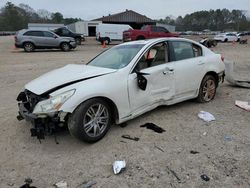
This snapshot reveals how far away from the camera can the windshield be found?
4559 millimetres

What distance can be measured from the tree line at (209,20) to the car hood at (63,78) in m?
119

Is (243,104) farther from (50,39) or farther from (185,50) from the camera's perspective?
(50,39)

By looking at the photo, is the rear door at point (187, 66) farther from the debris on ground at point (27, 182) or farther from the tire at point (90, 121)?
the debris on ground at point (27, 182)

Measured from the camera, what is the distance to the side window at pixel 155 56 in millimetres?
4691

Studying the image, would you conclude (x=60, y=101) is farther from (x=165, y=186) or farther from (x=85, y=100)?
(x=165, y=186)

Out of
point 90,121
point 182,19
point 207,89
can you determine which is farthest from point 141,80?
point 182,19

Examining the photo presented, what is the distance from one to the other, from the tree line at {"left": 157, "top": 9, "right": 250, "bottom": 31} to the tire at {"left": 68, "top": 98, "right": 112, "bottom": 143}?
4713 inches

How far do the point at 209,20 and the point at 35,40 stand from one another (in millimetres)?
125899

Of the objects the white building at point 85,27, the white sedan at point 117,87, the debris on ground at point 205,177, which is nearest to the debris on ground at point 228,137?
the debris on ground at point 205,177

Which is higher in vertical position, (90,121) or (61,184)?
(90,121)

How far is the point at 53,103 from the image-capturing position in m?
3.59

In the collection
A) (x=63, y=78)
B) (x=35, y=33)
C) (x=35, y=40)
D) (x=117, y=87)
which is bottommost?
(x=117, y=87)

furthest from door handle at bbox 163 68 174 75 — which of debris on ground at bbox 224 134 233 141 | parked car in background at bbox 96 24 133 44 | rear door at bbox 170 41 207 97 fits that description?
parked car in background at bbox 96 24 133 44

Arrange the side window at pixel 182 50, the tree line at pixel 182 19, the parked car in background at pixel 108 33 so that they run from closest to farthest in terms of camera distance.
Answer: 1. the side window at pixel 182 50
2. the parked car in background at pixel 108 33
3. the tree line at pixel 182 19
